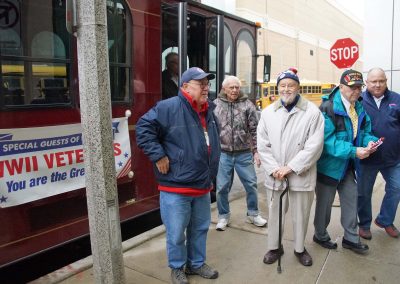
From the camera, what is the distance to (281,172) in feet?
11.4

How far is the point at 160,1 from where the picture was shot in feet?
15.2

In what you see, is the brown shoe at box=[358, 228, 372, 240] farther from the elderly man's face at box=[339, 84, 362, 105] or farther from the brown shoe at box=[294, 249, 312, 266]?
the elderly man's face at box=[339, 84, 362, 105]

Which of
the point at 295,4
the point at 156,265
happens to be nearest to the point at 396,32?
the point at 156,265

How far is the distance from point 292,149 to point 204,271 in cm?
133

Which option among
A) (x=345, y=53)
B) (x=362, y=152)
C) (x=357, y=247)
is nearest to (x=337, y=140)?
(x=362, y=152)

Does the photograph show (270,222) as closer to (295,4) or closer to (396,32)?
(396,32)

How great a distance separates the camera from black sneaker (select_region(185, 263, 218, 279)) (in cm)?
344

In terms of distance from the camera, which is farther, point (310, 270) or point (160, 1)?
point (160, 1)

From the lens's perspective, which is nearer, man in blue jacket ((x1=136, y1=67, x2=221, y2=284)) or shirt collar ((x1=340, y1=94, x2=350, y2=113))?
man in blue jacket ((x1=136, y1=67, x2=221, y2=284))

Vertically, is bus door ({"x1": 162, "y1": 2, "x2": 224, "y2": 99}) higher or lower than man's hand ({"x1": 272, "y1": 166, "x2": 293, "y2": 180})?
higher

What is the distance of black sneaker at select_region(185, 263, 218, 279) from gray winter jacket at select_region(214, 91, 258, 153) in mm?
1606

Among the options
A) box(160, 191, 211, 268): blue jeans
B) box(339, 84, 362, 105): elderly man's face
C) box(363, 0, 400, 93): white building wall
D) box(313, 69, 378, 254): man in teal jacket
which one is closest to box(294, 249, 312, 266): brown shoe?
box(313, 69, 378, 254): man in teal jacket

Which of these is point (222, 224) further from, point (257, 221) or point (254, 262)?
point (254, 262)

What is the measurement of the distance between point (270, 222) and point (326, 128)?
104cm
